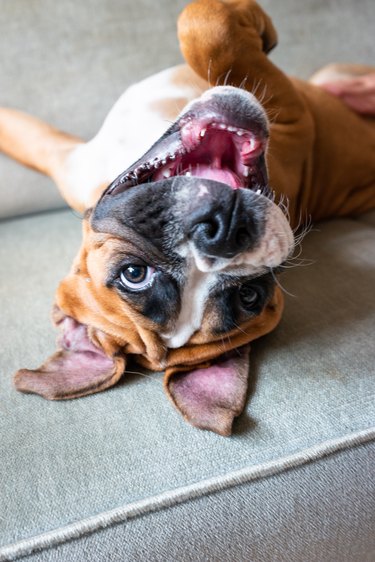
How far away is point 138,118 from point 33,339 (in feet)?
2.90

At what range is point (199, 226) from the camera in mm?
1325

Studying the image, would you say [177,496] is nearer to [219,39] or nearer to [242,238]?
[242,238]

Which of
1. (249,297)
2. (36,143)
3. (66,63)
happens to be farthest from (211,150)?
(66,63)

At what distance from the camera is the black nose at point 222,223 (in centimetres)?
131

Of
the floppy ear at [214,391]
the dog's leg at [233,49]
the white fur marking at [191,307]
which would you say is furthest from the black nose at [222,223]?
the dog's leg at [233,49]

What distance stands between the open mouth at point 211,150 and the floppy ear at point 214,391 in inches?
19.7

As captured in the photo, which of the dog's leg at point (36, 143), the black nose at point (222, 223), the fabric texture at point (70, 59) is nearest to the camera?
the black nose at point (222, 223)

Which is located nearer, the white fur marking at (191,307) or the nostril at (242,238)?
the nostril at (242,238)

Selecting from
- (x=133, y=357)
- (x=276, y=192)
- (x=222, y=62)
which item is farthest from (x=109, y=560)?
(x=222, y=62)

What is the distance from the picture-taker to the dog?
1376mm

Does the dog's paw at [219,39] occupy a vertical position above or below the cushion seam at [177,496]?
above

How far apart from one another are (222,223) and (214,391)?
487 millimetres

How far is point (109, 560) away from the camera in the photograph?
1.20m

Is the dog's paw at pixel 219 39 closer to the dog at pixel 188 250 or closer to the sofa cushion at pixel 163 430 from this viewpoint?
the dog at pixel 188 250
